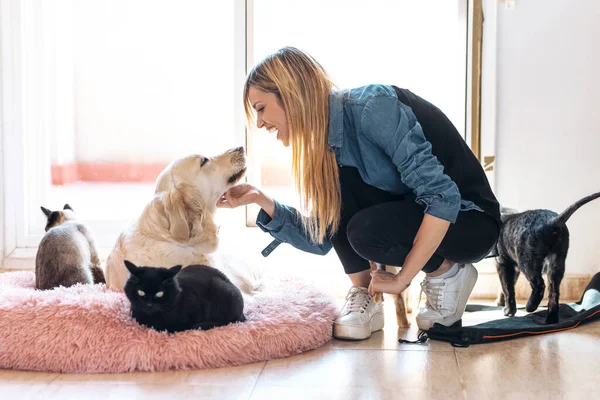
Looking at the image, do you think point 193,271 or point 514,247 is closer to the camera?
point 193,271

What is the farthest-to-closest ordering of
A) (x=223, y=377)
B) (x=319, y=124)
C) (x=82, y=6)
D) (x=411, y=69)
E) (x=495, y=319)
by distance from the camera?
(x=82, y=6) < (x=411, y=69) < (x=495, y=319) < (x=319, y=124) < (x=223, y=377)

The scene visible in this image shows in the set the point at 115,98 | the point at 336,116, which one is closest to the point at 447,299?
the point at 336,116

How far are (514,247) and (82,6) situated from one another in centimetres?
246

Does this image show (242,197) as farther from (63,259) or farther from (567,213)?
(567,213)

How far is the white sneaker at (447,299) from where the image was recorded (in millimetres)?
2508

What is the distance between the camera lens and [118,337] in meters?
2.20

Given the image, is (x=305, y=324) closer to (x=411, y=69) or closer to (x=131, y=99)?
(x=411, y=69)

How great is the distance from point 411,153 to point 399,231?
296mm

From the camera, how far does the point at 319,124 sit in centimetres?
228

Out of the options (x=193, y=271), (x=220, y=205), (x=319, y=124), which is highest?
(x=319, y=124)

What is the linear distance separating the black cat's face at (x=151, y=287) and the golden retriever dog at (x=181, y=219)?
290 millimetres

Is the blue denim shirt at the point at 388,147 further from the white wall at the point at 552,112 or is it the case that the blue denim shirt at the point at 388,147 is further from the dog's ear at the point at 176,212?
the white wall at the point at 552,112

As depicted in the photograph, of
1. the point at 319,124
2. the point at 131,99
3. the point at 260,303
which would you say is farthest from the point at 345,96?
the point at 131,99

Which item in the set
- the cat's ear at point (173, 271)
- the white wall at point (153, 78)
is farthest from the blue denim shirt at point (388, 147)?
the white wall at point (153, 78)
